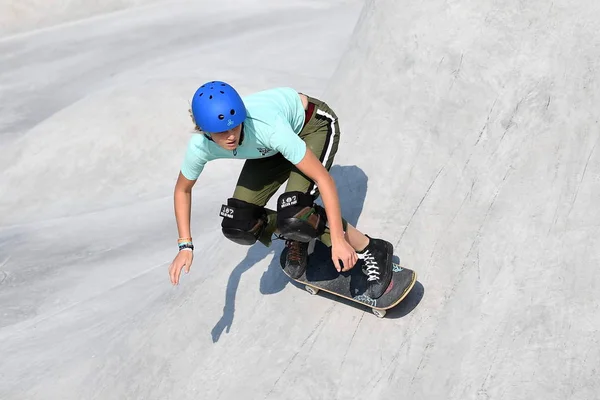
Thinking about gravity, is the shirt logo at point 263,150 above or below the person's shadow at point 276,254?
above

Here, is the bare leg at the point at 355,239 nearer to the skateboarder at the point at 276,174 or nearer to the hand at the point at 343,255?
the skateboarder at the point at 276,174

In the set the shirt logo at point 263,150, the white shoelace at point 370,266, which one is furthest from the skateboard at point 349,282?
the shirt logo at point 263,150

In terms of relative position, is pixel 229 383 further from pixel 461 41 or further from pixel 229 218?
pixel 461 41

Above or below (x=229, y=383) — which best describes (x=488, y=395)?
above

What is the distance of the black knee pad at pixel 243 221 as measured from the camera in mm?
5060

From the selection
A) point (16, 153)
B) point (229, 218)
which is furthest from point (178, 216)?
point (16, 153)

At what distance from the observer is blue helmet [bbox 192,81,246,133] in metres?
4.35

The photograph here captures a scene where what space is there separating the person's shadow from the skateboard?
0.44 m

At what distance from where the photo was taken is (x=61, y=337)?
24.7ft

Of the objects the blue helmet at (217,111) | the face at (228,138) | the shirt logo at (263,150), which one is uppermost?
the blue helmet at (217,111)

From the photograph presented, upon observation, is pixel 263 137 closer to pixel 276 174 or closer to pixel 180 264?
pixel 276 174

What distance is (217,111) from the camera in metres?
4.33

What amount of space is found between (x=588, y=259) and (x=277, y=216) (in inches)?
95.6

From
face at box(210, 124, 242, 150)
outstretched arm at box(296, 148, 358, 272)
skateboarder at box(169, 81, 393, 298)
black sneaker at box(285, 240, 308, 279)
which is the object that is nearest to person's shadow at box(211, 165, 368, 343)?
black sneaker at box(285, 240, 308, 279)
